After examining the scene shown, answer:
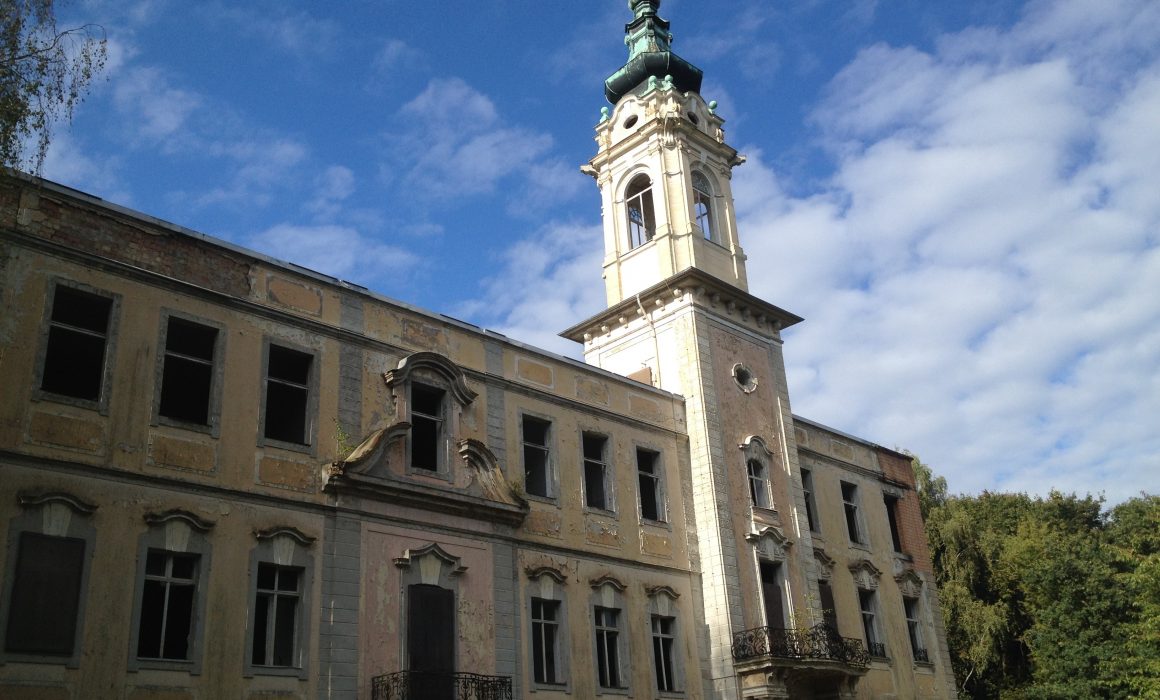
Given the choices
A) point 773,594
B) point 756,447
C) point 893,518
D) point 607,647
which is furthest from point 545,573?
point 893,518

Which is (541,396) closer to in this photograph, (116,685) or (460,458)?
(460,458)

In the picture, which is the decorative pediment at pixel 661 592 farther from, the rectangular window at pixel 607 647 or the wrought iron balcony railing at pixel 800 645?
the wrought iron balcony railing at pixel 800 645

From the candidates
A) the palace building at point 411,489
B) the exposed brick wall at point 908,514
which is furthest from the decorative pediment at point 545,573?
the exposed brick wall at point 908,514

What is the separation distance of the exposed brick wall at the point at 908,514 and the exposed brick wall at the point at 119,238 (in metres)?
21.4

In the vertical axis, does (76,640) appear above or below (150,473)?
below

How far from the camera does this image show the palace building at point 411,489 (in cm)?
1541

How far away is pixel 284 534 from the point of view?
682 inches

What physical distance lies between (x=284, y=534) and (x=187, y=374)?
310 cm

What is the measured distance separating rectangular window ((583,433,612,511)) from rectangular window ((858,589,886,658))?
9.58 m

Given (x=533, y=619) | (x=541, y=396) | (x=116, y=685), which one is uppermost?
(x=541, y=396)

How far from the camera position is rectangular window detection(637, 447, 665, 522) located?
24.5 meters

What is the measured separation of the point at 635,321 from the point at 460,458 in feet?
30.0

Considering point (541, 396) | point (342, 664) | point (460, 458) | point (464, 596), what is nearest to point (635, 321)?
point (541, 396)

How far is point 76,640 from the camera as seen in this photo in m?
14.5
